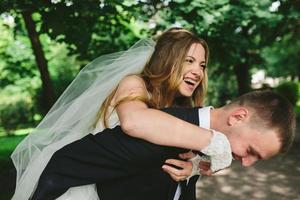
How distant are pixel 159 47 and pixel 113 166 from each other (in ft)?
3.42

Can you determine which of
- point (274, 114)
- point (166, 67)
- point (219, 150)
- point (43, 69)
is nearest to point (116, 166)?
point (219, 150)

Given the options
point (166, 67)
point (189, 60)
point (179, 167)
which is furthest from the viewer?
point (189, 60)

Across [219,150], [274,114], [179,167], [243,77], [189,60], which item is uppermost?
[189,60]

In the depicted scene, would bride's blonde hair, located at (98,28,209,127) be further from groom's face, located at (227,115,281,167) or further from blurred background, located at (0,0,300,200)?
blurred background, located at (0,0,300,200)

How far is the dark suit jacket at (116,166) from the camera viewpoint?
1.72 meters

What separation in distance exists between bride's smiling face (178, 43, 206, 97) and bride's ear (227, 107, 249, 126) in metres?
0.86

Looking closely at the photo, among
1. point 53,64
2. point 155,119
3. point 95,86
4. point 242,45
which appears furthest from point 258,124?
point 53,64

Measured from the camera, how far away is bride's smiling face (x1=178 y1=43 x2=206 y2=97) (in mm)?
2580

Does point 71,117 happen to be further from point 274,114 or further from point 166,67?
point 274,114

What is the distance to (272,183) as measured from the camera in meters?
7.31

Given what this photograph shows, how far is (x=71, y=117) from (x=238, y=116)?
116 cm

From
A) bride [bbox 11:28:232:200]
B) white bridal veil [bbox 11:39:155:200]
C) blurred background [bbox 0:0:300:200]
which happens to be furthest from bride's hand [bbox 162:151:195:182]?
blurred background [bbox 0:0:300:200]

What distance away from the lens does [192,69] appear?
8.64 ft

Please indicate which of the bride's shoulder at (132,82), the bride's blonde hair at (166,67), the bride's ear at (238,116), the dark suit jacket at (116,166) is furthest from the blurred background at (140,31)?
the bride's ear at (238,116)
